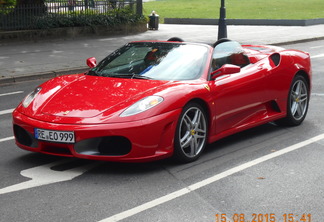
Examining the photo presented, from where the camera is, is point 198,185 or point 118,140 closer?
point 198,185

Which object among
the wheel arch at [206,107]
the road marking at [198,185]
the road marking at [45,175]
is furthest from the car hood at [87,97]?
the road marking at [198,185]

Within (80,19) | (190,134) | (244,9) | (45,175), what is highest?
(190,134)

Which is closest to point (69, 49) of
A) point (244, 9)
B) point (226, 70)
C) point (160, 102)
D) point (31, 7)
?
point (31, 7)

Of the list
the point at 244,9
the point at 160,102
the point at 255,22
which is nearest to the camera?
the point at 160,102

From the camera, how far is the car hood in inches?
233

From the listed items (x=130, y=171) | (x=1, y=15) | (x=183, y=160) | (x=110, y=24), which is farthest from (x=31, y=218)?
(x=110, y=24)

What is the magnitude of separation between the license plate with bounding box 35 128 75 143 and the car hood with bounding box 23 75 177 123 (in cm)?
13

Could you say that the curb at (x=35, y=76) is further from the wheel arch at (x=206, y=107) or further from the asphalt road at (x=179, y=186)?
the wheel arch at (x=206, y=107)

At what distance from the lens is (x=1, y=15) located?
19.9 metres

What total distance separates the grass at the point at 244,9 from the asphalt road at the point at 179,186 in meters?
20.9

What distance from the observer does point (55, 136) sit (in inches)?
227

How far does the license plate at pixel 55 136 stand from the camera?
5719 mm

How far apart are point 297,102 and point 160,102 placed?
281 cm

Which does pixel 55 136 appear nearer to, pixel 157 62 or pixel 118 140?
pixel 118 140
